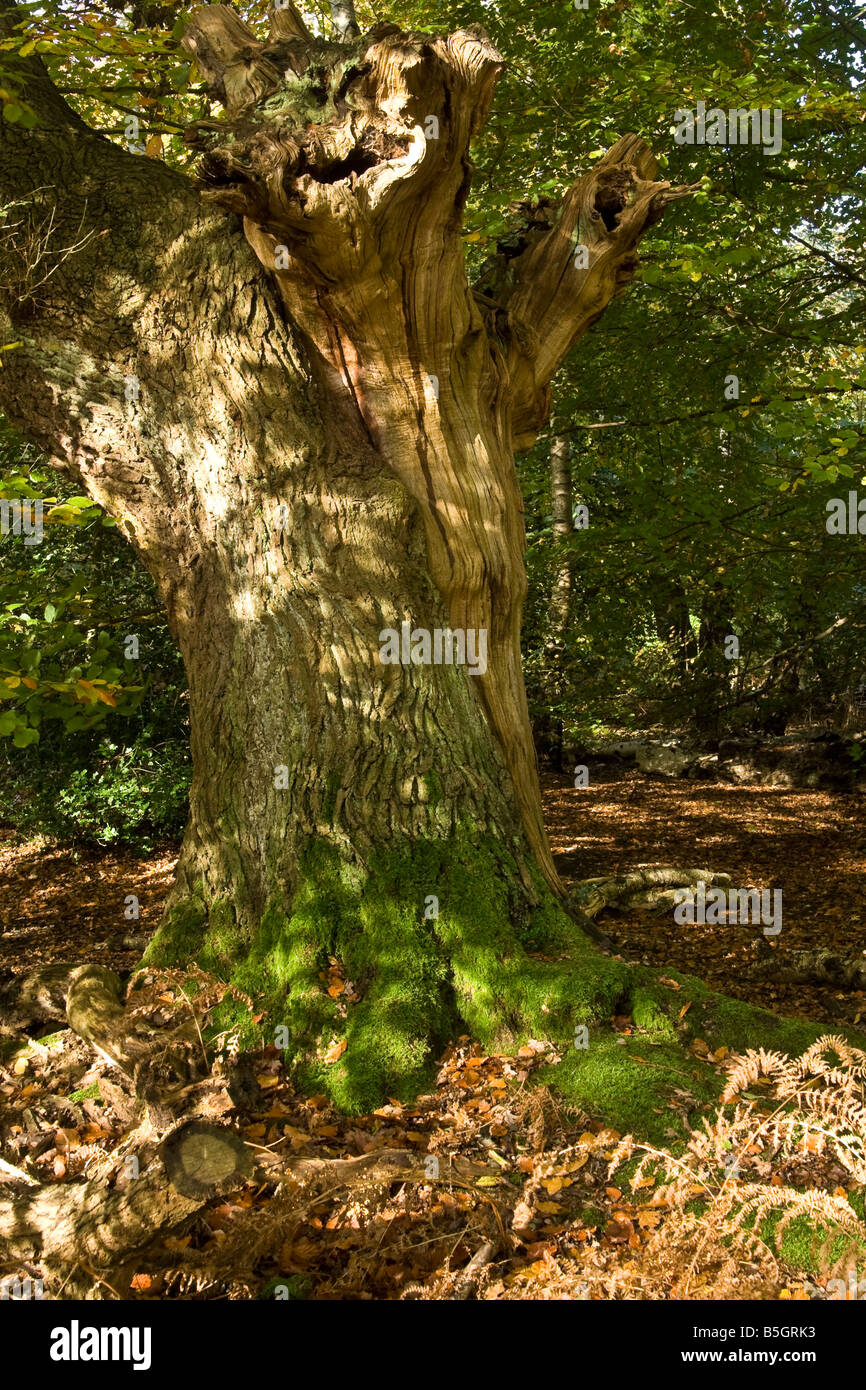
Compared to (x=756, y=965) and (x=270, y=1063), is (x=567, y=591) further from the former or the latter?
(x=270, y=1063)

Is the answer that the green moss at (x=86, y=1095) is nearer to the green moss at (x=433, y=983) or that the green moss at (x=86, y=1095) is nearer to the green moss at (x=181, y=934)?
the green moss at (x=433, y=983)

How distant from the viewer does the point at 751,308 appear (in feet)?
29.5

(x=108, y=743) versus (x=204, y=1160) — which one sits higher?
(x=108, y=743)

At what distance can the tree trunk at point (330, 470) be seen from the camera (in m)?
3.88

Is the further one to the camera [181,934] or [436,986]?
[181,934]

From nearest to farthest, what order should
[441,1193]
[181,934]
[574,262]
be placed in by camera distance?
A: [441,1193], [181,934], [574,262]

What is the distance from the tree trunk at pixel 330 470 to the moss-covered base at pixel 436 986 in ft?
0.04

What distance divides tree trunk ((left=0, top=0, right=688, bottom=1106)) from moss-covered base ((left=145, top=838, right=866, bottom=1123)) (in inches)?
0.5

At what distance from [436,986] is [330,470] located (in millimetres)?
2286

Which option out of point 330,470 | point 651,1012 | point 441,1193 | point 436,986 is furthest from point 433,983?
point 330,470

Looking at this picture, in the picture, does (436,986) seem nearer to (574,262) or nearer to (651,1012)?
(651,1012)

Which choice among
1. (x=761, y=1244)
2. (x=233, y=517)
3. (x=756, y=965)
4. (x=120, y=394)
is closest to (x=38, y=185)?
(x=120, y=394)

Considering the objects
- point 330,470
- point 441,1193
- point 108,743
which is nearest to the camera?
point 441,1193

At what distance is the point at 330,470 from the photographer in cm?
441
